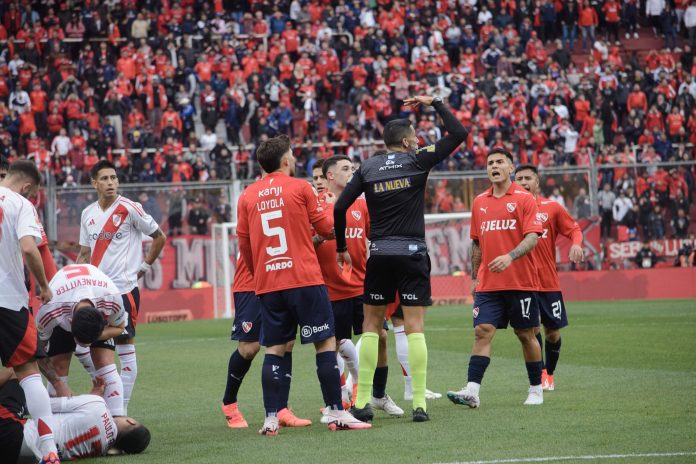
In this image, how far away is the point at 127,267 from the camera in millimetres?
10258

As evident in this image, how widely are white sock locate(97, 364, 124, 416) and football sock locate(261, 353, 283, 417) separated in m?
1.21

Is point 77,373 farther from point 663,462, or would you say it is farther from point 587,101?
point 587,101

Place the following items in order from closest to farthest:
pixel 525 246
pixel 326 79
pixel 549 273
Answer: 1. pixel 525 246
2. pixel 549 273
3. pixel 326 79

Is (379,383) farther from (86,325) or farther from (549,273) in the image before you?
(86,325)

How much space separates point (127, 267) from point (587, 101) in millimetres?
27562

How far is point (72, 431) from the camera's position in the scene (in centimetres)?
804

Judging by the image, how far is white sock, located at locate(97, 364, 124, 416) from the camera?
895cm

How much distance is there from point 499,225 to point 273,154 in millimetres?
2502

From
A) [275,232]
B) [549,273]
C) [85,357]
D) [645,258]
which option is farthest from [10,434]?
[645,258]

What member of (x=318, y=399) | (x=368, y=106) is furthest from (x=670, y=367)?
(x=368, y=106)

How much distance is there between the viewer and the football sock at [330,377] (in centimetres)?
884

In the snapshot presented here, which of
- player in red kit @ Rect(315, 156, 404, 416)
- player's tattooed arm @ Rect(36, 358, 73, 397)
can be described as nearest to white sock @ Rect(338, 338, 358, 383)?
player in red kit @ Rect(315, 156, 404, 416)

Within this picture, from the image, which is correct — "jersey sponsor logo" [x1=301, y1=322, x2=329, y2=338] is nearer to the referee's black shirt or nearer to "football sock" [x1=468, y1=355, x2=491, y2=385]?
the referee's black shirt

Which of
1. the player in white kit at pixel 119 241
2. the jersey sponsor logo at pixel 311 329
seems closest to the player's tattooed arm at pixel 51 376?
the player in white kit at pixel 119 241
